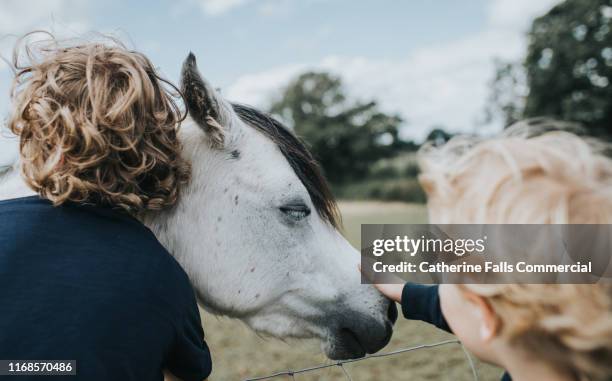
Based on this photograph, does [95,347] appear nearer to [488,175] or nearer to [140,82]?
[140,82]

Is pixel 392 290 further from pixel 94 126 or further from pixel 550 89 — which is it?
pixel 550 89

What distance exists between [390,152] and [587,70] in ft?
62.3

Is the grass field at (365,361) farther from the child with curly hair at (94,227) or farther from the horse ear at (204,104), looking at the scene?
the child with curly hair at (94,227)

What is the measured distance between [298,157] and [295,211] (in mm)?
261

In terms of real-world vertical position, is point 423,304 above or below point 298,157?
below

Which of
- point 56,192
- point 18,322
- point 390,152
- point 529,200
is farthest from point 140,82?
point 390,152

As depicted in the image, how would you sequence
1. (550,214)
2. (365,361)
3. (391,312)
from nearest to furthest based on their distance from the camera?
(550,214) < (391,312) < (365,361)

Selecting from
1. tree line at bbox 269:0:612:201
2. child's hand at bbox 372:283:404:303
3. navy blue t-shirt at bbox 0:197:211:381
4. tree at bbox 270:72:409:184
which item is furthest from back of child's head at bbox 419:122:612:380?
tree at bbox 270:72:409:184

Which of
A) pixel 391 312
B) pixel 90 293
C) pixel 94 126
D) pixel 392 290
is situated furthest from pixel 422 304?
pixel 94 126

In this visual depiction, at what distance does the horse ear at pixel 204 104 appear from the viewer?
170 cm

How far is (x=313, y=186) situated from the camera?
2.01m

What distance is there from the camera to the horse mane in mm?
1976

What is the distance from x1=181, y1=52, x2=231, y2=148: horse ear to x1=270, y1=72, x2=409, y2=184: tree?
39241mm

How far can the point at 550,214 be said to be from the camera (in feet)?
3.64
